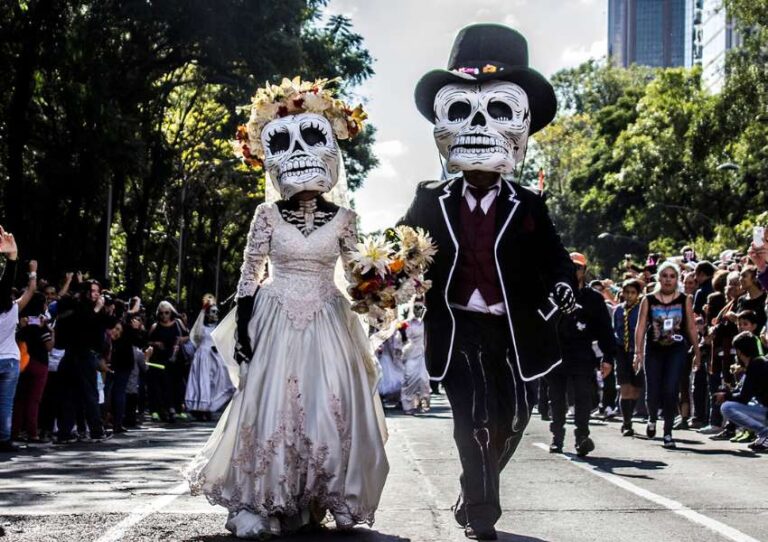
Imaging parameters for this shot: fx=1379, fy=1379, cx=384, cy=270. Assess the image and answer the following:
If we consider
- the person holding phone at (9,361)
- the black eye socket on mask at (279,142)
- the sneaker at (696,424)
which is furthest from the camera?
the sneaker at (696,424)

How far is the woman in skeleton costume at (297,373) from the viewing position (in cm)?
767

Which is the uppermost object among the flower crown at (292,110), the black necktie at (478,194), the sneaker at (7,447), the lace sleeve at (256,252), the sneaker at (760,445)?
the flower crown at (292,110)

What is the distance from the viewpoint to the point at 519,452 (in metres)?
13.6

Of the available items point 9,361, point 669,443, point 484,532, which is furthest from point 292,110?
point 669,443

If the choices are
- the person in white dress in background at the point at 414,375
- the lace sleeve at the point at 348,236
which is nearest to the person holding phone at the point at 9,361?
the lace sleeve at the point at 348,236

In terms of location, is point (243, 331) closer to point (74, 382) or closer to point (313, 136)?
point (313, 136)

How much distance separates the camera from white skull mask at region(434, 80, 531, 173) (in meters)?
7.75

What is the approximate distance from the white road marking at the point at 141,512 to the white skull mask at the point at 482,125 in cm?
271

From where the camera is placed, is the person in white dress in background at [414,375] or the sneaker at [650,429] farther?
the person in white dress in background at [414,375]

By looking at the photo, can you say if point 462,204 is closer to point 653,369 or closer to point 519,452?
point 519,452

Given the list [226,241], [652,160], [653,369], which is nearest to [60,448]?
[653,369]

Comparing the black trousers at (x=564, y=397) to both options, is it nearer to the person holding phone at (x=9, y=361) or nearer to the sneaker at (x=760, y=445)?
the sneaker at (x=760, y=445)

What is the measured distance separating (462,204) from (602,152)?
6445cm

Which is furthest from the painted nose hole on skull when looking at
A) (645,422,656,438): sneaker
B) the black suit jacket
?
(645,422,656,438): sneaker
